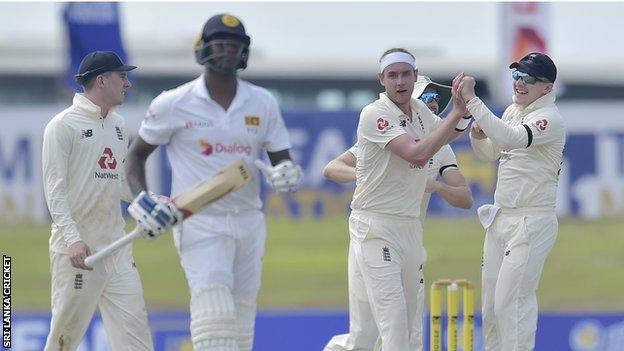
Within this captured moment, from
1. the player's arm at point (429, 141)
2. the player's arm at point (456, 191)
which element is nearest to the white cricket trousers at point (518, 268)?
the player's arm at point (456, 191)

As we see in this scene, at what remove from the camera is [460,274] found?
18.1 metres

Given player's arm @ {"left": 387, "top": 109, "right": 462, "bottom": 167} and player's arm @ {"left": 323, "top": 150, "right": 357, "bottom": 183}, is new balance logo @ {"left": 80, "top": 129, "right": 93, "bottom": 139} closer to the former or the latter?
player's arm @ {"left": 323, "top": 150, "right": 357, "bottom": 183}

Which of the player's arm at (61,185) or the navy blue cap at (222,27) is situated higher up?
the navy blue cap at (222,27)

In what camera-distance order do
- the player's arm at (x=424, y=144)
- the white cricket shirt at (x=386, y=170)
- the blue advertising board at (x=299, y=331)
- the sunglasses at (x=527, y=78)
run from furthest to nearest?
the blue advertising board at (x=299, y=331)
the sunglasses at (x=527, y=78)
the white cricket shirt at (x=386, y=170)
the player's arm at (x=424, y=144)

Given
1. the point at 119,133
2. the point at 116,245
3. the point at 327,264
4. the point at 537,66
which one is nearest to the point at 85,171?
the point at 119,133

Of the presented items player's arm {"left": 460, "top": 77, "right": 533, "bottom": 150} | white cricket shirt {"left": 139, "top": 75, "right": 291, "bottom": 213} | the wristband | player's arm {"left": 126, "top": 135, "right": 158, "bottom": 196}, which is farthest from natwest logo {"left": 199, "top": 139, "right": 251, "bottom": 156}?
the wristband

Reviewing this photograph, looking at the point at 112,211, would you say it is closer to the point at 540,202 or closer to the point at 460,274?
the point at 540,202

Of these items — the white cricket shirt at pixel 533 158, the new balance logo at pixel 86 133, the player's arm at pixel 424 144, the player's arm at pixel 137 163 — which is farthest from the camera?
the white cricket shirt at pixel 533 158

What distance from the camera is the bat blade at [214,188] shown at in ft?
20.2

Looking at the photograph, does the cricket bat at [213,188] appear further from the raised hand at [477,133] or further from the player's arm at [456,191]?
the raised hand at [477,133]

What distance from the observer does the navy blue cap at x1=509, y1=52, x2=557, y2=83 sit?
7.56 m

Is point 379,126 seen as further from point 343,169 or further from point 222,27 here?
point 222,27

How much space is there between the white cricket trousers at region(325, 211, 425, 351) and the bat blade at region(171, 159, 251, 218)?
1.27m

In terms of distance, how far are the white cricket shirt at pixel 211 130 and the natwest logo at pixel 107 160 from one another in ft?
3.50
